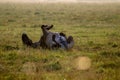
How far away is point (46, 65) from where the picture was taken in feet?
36.2

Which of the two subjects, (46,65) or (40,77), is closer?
(40,77)

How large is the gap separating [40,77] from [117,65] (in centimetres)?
316

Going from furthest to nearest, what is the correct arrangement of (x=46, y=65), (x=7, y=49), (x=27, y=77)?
(x=7, y=49) → (x=46, y=65) → (x=27, y=77)

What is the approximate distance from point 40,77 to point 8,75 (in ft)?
2.79

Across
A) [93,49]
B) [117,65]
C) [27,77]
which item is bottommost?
[93,49]

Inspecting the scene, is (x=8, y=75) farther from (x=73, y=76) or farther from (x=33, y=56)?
(x=33, y=56)

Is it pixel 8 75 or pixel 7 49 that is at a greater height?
pixel 8 75

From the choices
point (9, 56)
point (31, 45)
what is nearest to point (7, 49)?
point (31, 45)

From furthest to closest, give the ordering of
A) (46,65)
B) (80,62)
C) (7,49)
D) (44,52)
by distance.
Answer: (7,49), (44,52), (80,62), (46,65)

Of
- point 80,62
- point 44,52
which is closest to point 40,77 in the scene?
point 80,62

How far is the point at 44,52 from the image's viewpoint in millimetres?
13258

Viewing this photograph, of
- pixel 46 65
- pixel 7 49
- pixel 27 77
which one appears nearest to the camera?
pixel 27 77

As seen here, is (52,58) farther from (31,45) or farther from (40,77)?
(40,77)

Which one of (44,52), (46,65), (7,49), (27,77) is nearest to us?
(27,77)
